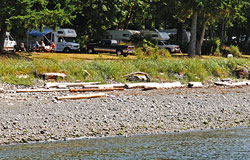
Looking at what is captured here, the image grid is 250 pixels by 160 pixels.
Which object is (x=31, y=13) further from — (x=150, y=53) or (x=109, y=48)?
(x=109, y=48)

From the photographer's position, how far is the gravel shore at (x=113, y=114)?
14250mm

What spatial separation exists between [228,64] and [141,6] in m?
17.4

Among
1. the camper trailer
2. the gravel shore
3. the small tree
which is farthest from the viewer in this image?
the camper trailer

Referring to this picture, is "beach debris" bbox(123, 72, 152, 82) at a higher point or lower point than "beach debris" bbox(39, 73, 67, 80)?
lower

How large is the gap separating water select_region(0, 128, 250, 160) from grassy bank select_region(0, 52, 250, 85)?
918 centimetres

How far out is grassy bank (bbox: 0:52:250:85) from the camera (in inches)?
913

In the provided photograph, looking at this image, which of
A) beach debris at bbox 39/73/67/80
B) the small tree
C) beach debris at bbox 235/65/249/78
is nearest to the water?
beach debris at bbox 39/73/67/80

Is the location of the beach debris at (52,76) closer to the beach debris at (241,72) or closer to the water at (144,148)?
the water at (144,148)

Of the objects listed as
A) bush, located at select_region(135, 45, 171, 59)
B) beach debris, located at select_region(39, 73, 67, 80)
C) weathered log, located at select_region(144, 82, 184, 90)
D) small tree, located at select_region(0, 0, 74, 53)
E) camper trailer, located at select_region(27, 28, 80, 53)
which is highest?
small tree, located at select_region(0, 0, 74, 53)

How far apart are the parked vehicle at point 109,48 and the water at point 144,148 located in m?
29.7

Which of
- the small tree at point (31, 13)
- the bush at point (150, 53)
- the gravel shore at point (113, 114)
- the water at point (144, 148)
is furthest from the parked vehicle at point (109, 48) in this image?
the water at point (144, 148)

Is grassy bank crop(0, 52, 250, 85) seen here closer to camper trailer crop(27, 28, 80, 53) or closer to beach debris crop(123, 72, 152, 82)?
beach debris crop(123, 72, 152, 82)

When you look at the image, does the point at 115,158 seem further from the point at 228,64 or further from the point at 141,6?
the point at 141,6

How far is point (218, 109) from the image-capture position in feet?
60.8
